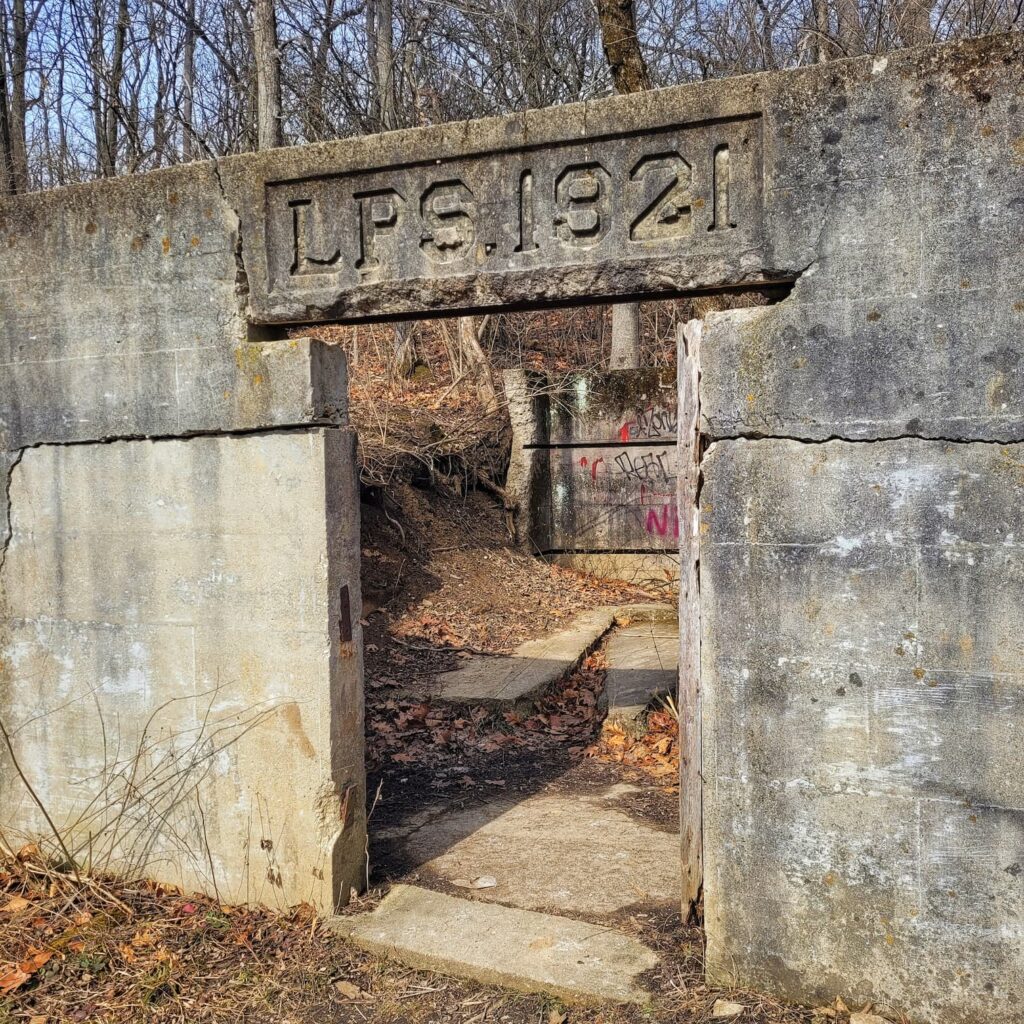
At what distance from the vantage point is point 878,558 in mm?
3002

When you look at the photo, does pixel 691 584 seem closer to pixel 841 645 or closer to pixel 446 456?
pixel 841 645

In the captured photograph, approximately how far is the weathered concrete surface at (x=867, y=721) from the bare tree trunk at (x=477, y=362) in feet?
28.9

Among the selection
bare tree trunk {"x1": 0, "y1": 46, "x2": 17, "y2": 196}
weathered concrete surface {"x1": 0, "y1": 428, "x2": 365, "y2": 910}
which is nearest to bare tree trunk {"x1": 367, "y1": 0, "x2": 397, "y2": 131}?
bare tree trunk {"x1": 0, "y1": 46, "x2": 17, "y2": 196}

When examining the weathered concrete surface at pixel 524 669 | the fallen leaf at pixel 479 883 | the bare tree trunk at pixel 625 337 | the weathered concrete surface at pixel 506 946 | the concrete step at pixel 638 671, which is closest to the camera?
the weathered concrete surface at pixel 506 946

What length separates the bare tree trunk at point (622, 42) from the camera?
25.8 ft

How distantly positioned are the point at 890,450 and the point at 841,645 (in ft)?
2.15

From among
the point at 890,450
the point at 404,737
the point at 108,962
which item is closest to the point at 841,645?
the point at 890,450

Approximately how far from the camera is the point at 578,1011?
317cm

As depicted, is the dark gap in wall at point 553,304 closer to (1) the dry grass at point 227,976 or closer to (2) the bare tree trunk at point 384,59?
(1) the dry grass at point 227,976

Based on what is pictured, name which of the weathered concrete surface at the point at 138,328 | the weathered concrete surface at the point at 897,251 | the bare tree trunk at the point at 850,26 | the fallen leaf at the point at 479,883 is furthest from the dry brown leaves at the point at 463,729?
the bare tree trunk at the point at 850,26

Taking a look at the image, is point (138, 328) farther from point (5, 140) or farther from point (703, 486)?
point (5, 140)

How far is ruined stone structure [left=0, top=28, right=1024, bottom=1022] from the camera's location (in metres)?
2.91

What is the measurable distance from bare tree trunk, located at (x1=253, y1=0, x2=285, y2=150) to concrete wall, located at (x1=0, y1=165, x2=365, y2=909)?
647 centimetres

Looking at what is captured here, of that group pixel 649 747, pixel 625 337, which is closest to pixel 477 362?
pixel 625 337
